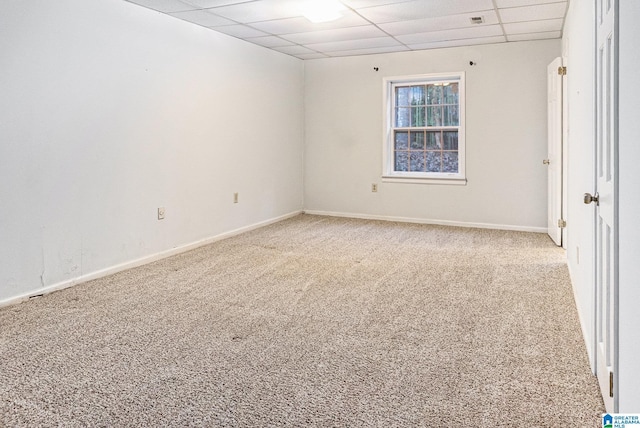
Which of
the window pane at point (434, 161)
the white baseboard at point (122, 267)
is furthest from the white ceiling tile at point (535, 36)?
the white baseboard at point (122, 267)

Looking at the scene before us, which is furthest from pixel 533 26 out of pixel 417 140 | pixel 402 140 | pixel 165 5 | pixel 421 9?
pixel 165 5

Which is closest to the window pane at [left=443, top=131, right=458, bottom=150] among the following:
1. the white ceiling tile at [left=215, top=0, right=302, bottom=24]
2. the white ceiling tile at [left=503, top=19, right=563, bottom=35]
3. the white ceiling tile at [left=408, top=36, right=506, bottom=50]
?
the white ceiling tile at [left=408, top=36, right=506, bottom=50]

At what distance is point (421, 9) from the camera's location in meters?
4.59

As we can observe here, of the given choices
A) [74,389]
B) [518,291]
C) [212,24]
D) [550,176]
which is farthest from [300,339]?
[550,176]

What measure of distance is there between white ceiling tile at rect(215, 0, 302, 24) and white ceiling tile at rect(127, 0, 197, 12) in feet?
0.97

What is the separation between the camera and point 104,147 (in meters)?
4.11

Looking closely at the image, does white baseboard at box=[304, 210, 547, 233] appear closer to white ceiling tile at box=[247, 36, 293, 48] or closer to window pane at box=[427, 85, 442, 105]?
window pane at box=[427, 85, 442, 105]

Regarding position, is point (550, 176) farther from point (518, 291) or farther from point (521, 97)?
point (518, 291)

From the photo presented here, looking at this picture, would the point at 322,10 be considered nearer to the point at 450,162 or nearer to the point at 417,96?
the point at 417,96

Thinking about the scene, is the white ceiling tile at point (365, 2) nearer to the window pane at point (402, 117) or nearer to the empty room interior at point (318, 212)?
the empty room interior at point (318, 212)

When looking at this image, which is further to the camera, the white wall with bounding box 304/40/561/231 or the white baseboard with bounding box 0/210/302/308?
the white wall with bounding box 304/40/561/231

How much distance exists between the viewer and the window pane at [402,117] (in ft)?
22.9

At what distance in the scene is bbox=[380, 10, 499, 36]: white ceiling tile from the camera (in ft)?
15.9

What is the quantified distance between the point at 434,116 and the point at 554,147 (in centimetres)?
183
